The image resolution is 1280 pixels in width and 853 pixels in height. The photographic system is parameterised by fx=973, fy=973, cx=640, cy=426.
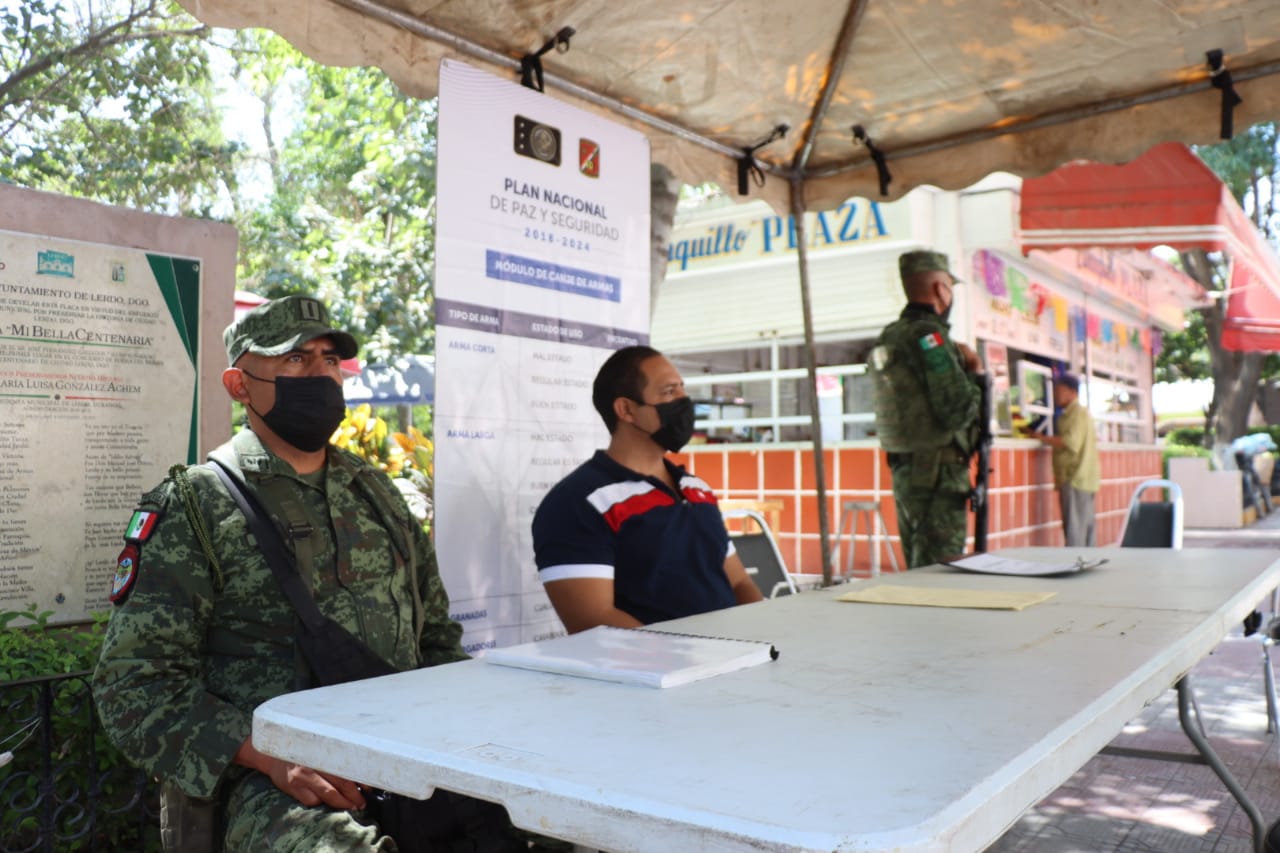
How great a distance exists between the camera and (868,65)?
374 cm

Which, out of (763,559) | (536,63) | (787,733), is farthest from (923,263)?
(787,733)

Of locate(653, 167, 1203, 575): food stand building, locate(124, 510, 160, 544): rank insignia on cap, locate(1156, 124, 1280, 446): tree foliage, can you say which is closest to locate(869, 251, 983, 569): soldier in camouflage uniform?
locate(124, 510, 160, 544): rank insignia on cap

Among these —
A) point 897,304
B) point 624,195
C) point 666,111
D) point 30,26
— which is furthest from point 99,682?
point 897,304

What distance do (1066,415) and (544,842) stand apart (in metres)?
8.75

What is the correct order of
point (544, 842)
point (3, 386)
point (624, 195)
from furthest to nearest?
point (624, 195)
point (3, 386)
point (544, 842)

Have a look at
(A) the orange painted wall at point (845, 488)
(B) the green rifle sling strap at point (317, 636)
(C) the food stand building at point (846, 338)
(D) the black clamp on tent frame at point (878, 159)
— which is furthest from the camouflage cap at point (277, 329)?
(A) the orange painted wall at point (845, 488)

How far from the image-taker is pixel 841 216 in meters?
10.1

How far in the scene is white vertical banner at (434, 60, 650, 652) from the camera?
2.92 m

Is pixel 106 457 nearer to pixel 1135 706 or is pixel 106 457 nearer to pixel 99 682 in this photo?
pixel 99 682

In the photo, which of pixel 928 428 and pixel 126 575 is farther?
pixel 928 428

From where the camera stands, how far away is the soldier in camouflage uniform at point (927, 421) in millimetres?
4555

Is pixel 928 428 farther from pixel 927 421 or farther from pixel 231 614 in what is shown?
pixel 231 614

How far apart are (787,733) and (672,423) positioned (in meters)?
1.73

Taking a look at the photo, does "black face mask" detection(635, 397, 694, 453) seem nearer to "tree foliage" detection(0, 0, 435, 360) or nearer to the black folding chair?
the black folding chair
